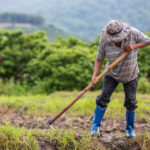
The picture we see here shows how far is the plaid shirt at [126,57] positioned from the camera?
3.33 meters

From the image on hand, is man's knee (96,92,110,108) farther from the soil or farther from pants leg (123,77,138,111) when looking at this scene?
the soil

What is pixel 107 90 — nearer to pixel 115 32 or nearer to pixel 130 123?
pixel 130 123

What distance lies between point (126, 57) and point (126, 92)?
492 millimetres

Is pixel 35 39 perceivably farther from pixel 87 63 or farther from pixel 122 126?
pixel 122 126

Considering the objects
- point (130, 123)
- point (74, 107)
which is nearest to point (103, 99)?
point (130, 123)

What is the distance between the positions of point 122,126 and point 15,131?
Answer: 2339 millimetres

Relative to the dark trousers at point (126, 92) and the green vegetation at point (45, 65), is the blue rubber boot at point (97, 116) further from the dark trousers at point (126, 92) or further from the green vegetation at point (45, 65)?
the green vegetation at point (45, 65)

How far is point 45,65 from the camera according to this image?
1087 centimetres

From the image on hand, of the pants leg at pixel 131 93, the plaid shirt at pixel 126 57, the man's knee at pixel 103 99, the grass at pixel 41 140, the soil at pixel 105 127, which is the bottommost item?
the soil at pixel 105 127

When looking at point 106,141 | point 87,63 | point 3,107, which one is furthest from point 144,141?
point 87,63

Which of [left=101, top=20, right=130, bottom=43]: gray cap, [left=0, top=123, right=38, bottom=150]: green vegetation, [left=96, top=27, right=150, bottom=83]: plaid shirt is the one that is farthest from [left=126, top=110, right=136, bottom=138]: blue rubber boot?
[left=0, top=123, right=38, bottom=150]: green vegetation

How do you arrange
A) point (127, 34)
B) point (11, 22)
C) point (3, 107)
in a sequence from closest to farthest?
point (127, 34), point (3, 107), point (11, 22)

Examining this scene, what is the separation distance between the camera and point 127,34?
319 centimetres

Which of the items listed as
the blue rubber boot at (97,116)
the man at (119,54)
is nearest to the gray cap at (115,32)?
the man at (119,54)
